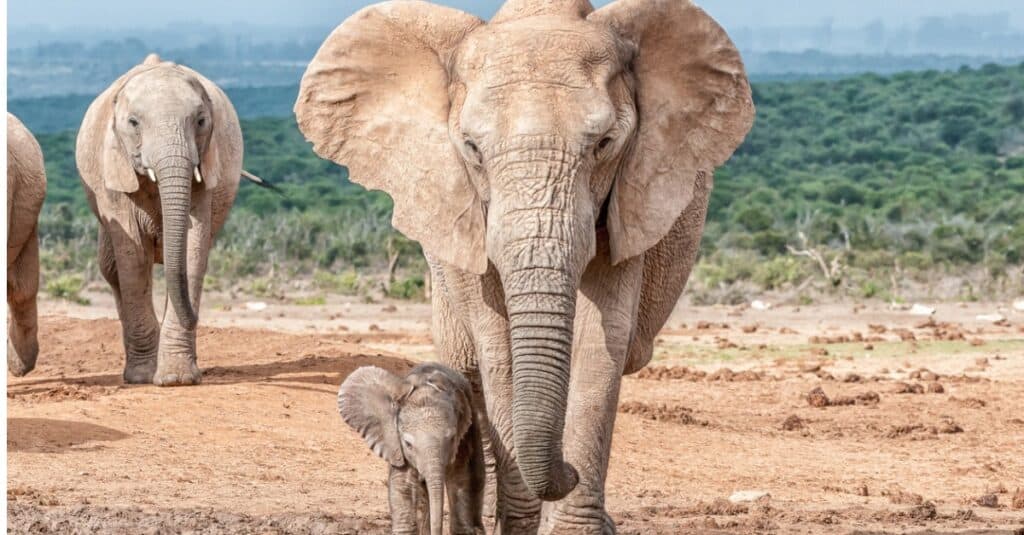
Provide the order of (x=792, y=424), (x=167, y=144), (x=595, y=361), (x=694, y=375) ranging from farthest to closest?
(x=694, y=375) < (x=792, y=424) < (x=167, y=144) < (x=595, y=361)

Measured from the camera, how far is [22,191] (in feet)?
38.8

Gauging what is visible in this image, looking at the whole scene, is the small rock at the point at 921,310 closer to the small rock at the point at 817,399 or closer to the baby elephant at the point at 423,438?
the small rock at the point at 817,399

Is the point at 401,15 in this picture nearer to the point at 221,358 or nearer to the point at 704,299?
the point at 221,358

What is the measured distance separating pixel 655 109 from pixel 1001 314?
13.3m

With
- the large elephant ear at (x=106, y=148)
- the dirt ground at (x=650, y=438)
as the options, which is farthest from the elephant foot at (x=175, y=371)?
the large elephant ear at (x=106, y=148)

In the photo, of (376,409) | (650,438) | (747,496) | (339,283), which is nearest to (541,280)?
(376,409)

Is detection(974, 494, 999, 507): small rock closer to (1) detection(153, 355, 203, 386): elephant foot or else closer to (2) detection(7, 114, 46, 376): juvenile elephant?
(1) detection(153, 355, 203, 386): elephant foot

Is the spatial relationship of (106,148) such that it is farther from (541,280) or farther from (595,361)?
(541,280)

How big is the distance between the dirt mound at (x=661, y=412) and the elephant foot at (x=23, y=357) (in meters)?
3.63

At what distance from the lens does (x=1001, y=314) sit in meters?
19.0

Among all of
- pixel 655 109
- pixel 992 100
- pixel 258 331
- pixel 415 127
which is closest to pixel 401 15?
pixel 415 127

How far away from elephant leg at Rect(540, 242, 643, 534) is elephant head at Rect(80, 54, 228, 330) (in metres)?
5.25

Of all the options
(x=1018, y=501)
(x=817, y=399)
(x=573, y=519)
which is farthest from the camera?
(x=817, y=399)

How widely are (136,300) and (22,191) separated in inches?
37.6
